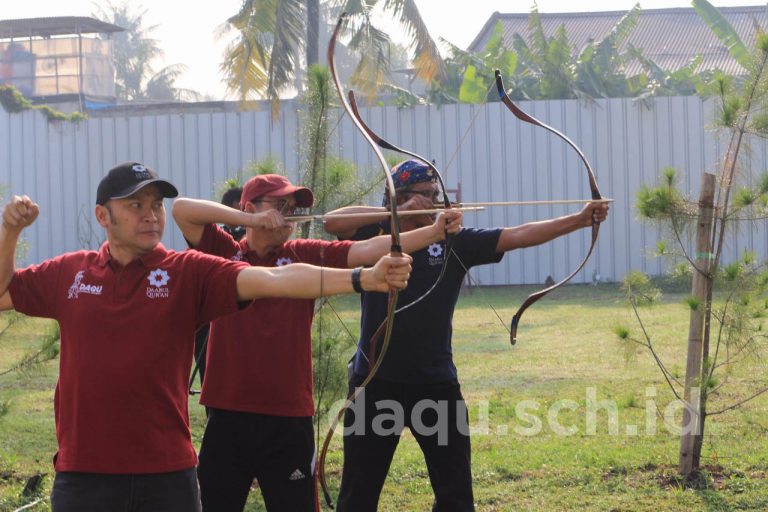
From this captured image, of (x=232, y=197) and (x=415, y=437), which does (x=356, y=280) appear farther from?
(x=232, y=197)

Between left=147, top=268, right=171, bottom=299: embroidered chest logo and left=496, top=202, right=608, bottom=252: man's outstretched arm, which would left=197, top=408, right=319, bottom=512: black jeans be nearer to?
left=147, top=268, right=171, bottom=299: embroidered chest logo

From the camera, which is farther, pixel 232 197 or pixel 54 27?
pixel 54 27

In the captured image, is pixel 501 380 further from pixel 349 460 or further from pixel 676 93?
pixel 676 93

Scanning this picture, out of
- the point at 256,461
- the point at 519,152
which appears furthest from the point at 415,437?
the point at 519,152

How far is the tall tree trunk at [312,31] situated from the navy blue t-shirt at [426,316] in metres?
14.7

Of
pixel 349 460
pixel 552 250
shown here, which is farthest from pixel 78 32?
pixel 349 460

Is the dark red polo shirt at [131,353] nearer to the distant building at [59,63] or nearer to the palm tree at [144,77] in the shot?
the distant building at [59,63]

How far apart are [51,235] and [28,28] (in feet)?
19.6

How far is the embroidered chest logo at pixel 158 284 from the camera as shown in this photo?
3053 mm

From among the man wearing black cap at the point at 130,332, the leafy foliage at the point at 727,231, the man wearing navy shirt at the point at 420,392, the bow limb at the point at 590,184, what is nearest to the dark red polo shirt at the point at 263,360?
the man wearing navy shirt at the point at 420,392

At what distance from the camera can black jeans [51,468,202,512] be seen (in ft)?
9.73

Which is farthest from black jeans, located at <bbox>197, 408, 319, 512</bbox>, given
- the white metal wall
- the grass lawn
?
the white metal wall

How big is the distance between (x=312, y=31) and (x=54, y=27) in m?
6.59

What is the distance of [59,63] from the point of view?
22828 mm
